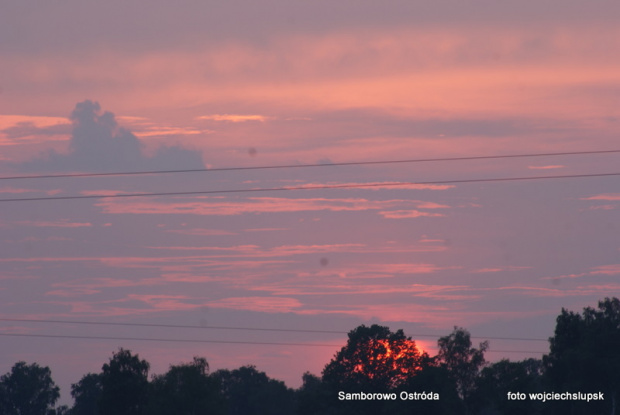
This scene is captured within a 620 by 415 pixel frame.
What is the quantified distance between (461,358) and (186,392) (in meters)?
49.9

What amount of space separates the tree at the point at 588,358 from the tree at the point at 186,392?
51.4m

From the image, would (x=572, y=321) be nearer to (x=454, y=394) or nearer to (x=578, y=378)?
(x=578, y=378)

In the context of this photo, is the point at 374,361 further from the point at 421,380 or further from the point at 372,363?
the point at 421,380

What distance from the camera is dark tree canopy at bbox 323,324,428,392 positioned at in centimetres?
15762

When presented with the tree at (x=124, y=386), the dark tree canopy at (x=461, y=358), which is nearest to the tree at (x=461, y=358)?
the dark tree canopy at (x=461, y=358)

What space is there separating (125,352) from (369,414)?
39.7 metres

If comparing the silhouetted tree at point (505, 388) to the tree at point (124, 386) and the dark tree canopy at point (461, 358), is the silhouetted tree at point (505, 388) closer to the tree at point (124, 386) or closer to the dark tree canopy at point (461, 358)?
the dark tree canopy at point (461, 358)

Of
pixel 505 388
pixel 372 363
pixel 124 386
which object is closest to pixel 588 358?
pixel 505 388

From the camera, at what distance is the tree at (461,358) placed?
157 metres

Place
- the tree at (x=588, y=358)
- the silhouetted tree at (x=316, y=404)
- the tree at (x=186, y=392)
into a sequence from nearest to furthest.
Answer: the tree at (x=588, y=358) < the tree at (x=186, y=392) < the silhouetted tree at (x=316, y=404)

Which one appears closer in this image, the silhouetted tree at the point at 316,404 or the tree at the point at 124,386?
the tree at the point at 124,386

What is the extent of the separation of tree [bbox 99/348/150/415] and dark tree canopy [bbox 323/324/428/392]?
34.0 metres

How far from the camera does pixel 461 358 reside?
16000 cm

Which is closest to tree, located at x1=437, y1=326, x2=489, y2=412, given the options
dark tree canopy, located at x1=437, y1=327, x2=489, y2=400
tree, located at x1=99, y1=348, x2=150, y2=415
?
dark tree canopy, located at x1=437, y1=327, x2=489, y2=400
